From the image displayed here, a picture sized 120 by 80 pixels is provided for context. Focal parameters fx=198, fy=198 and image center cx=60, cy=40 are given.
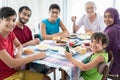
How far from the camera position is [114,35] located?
1.99 meters

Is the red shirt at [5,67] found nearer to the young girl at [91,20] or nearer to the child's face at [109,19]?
the child's face at [109,19]

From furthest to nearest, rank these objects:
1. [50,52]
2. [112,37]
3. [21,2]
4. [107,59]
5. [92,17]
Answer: [21,2]
[92,17]
[112,37]
[50,52]
[107,59]

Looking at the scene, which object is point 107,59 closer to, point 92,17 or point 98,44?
point 98,44

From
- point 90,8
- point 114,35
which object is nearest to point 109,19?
point 114,35

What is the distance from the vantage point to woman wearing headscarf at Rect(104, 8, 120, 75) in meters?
2.00

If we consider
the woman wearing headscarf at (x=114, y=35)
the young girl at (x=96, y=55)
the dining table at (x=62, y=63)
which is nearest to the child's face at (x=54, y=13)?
the woman wearing headscarf at (x=114, y=35)

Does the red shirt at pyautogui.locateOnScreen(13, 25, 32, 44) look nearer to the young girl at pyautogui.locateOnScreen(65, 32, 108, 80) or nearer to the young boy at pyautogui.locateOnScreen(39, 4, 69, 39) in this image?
the young boy at pyautogui.locateOnScreen(39, 4, 69, 39)

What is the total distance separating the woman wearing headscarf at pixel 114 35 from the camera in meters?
2.00

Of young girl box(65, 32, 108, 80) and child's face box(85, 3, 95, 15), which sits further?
child's face box(85, 3, 95, 15)

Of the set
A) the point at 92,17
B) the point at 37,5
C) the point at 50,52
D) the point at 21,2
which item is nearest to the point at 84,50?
the point at 50,52

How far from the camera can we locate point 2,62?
5.06 feet

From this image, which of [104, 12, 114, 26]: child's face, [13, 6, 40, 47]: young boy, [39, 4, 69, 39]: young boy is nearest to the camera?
[104, 12, 114, 26]: child's face

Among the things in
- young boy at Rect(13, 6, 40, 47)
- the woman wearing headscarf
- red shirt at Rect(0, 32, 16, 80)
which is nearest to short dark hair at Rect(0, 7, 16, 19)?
red shirt at Rect(0, 32, 16, 80)

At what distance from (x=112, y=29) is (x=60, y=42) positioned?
1.80ft
